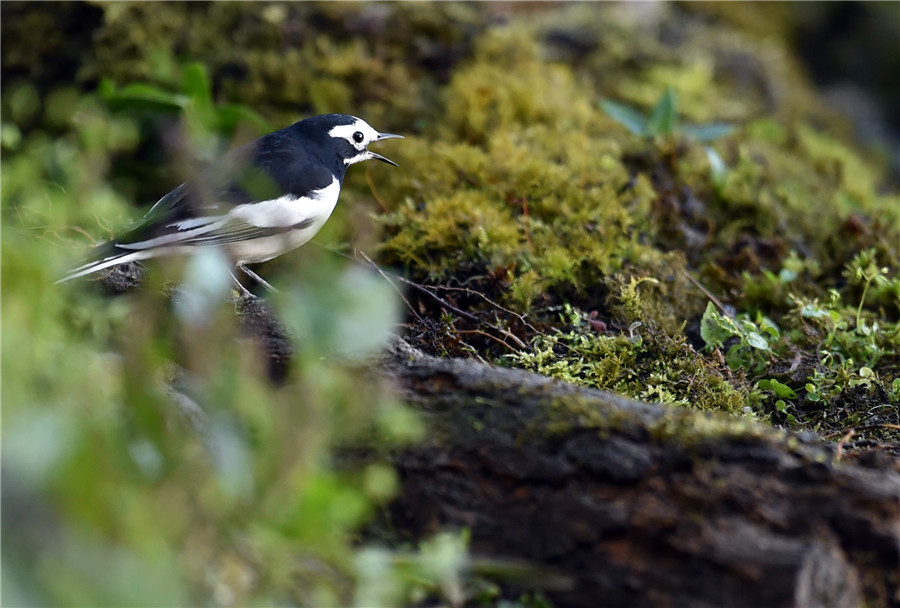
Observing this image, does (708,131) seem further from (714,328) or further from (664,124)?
(714,328)

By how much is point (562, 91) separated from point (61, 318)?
4592 millimetres

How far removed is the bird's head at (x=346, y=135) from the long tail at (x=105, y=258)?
51.4 inches

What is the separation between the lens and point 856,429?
3.37m

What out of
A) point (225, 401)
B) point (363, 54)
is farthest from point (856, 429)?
point (363, 54)

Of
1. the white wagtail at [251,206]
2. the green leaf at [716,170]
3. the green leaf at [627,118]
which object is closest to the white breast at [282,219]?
the white wagtail at [251,206]

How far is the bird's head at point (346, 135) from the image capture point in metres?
4.60

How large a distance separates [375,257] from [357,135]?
66cm

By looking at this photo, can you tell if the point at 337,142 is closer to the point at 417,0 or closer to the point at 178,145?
the point at 178,145

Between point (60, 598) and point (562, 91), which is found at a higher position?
point (60, 598)

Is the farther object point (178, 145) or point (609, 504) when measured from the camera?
point (609, 504)

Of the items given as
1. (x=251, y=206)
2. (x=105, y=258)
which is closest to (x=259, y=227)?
(x=251, y=206)

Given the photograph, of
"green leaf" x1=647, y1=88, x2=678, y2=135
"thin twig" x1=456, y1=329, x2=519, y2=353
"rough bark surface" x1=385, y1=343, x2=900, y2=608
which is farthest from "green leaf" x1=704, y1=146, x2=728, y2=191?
"rough bark surface" x1=385, y1=343, x2=900, y2=608

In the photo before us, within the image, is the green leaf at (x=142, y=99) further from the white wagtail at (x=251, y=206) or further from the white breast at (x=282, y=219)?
the white breast at (x=282, y=219)

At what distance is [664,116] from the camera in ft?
19.2
